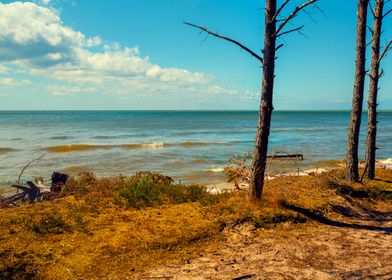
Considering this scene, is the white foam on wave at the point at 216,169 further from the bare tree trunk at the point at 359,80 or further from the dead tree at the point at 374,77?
the bare tree trunk at the point at 359,80

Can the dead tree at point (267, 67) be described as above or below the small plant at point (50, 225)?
above

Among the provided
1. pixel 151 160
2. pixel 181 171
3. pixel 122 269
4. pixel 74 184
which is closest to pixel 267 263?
pixel 122 269

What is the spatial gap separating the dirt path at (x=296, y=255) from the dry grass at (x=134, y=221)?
26cm

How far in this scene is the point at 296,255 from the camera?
17.5 feet

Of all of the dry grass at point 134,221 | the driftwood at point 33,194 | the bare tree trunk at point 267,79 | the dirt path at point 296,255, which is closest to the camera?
the dirt path at point 296,255

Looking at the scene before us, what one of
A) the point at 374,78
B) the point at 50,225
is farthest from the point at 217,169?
the point at 50,225

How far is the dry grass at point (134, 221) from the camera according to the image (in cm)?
495

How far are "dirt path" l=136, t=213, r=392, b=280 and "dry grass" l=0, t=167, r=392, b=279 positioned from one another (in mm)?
263

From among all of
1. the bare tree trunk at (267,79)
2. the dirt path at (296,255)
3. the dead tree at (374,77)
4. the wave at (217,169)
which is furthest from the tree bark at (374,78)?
the wave at (217,169)

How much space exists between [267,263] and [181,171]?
15984mm

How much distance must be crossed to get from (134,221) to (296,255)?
3.09 meters

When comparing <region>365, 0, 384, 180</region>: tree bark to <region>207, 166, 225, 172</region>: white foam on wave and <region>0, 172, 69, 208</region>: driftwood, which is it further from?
<region>207, 166, 225, 172</region>: white foam on wave

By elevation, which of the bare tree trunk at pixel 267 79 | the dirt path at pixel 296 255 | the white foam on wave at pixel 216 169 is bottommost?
the white foam on wave at pixel 216 169

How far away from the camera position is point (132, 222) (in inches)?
251
